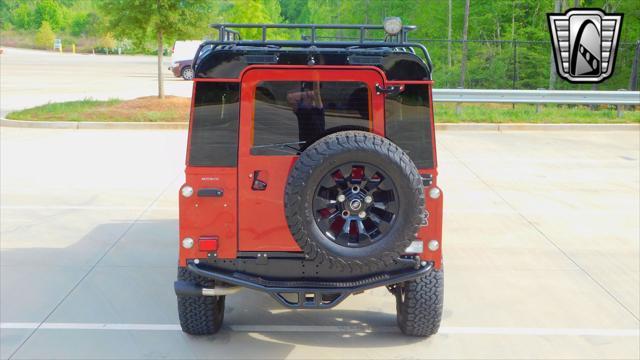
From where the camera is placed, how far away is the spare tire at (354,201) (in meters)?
4.72

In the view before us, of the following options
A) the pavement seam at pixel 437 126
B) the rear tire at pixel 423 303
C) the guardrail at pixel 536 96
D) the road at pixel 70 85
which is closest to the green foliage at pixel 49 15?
the road at pixel 70 85

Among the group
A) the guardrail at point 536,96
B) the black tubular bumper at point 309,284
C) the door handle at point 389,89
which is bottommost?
the black tubular bumper at point 309,284

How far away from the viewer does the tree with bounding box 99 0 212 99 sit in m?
19.6

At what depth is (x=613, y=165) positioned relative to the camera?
13.5 metres

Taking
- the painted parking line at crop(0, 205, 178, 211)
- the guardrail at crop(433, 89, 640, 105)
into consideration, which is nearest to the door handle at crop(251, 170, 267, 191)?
the painted parking line at crop(0, 205, 178, 211)

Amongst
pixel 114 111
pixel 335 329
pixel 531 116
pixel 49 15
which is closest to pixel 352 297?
pixel 335 329

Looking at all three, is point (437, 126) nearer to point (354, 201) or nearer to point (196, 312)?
point (196, 312)

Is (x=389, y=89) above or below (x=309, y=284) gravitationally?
above

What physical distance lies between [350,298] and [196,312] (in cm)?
163

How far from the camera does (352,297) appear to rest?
6812 mm

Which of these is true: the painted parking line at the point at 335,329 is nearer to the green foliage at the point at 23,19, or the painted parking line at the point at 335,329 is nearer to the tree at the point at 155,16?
the tree at the point at 155,16

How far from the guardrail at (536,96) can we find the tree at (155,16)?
674cm

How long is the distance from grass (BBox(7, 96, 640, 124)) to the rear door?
13.2m

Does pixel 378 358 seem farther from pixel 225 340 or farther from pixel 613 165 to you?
pixel 613 165
